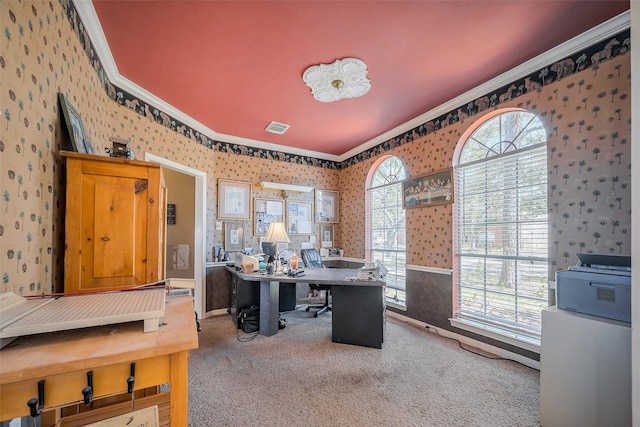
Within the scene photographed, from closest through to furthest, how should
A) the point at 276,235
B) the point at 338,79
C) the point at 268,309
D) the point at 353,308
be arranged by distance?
the point at 338,79 < the point at 353,308 < the point at 268,309 < the point at 276,235

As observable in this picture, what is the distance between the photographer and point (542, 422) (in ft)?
5.92

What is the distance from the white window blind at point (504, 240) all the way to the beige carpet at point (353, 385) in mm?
516

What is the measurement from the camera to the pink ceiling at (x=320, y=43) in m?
1.92

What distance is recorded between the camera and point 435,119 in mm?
3584

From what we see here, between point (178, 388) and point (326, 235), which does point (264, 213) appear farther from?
point (178, 388)

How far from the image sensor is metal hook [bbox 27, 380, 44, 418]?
74 cm

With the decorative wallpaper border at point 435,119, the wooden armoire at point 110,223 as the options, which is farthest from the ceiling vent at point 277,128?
the wooden armoire at point 110,223

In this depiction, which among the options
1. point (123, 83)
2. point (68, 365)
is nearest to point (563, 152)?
point (68, 365)

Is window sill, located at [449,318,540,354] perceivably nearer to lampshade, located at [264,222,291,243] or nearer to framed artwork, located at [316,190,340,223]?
lampshade, located at [264,222,291,243]

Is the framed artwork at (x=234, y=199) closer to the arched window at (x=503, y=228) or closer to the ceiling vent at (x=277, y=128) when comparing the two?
the ceiling vent at (x=277, y=128)

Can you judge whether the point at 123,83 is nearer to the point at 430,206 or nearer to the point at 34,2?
the point at 34,2

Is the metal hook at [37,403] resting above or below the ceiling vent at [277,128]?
below

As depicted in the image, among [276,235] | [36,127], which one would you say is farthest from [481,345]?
[36,127]

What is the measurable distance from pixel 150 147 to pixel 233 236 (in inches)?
70.2
